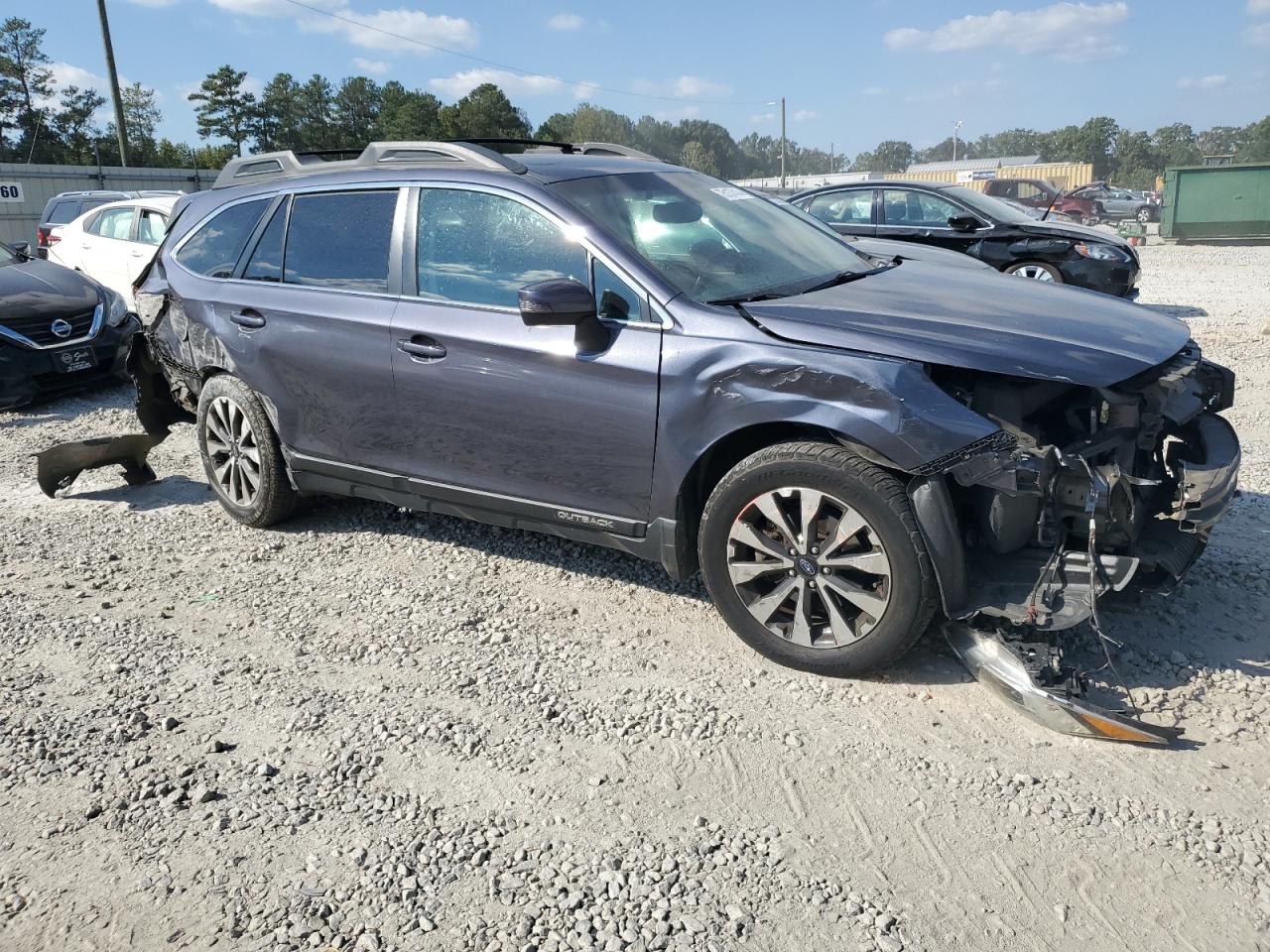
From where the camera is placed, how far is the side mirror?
12.0 feet

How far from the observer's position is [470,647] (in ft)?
13.0

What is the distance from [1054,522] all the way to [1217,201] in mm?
23559

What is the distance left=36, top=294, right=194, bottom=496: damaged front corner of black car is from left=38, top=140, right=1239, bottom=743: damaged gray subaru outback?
0.96 m

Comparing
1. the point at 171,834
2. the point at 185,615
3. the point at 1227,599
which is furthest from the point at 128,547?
the point at 1227,599

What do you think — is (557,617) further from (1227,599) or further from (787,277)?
(1227,599)

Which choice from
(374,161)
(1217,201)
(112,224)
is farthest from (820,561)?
(1217,201)

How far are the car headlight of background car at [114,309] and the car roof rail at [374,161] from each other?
13.4 feet

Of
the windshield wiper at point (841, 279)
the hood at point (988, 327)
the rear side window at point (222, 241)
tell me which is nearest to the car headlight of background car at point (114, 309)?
the rear side window at point (222, 241)

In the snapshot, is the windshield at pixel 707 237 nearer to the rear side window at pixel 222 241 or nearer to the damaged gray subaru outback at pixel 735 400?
the damaged gray subaru outback at pixel 735 400

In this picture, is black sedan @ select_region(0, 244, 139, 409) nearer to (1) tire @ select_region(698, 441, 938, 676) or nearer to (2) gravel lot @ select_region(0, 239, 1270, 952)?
(2) gravel lot @ select_region(0, 239, 1270, 952)

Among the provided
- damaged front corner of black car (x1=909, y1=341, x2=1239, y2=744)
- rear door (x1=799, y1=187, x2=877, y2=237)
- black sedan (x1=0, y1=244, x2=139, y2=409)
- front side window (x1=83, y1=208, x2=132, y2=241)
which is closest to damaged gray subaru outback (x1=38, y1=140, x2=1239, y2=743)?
damaged front corner of black car (x1=909, y1=341, x2=1239, y2=744)

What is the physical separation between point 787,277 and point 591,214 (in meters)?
0.88

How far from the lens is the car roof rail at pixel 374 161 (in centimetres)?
436

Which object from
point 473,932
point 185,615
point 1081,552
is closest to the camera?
point 473,932
